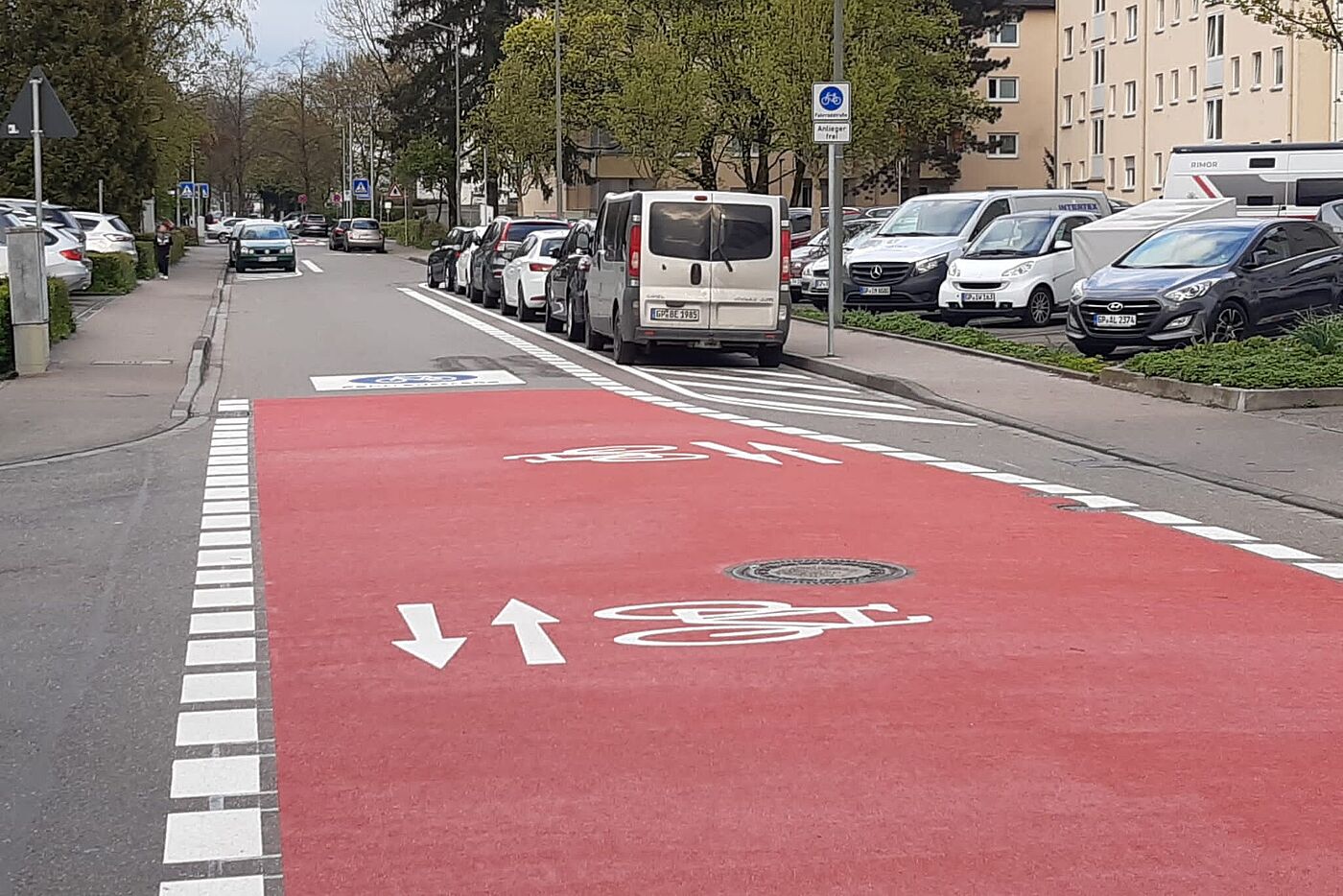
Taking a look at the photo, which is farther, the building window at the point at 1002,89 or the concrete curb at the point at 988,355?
the building window at the point at 1002,89

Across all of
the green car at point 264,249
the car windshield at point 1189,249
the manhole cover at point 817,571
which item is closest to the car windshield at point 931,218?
the car windshield at point 1189,249

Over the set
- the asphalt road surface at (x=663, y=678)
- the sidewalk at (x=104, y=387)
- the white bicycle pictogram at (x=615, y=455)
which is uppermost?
the sidewalk at (x=104, y=387)

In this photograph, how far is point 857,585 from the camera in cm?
909

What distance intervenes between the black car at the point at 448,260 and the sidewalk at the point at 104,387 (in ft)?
35.9

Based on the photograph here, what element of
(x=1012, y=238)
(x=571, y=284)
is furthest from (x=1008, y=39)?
(x=571, y=284)

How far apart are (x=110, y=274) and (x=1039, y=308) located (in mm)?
19290

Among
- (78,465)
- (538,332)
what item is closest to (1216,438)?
(78,465)

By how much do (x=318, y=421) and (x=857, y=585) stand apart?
9.29m

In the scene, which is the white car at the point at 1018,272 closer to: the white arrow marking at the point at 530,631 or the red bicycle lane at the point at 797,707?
the red bicycle lane at the point at 797,707

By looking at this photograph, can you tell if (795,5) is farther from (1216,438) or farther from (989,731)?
(989,731)

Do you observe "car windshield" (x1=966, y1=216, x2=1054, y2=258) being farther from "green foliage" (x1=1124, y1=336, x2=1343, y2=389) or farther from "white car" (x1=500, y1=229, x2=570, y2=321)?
"green foliage" (x1=1124, y1=336, x2=1343, y2=389)

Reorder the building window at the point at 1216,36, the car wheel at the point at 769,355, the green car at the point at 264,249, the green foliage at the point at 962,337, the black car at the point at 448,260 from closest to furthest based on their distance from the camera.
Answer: the green foliage at the point at 962,337, the car wheel at the point at 769,355, the black car at the point at 448,260, the green car at the point at 264,249, the building window at the point at 1216,36

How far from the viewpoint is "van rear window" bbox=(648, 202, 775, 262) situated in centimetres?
2328

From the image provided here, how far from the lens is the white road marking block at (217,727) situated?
21.1 feet
